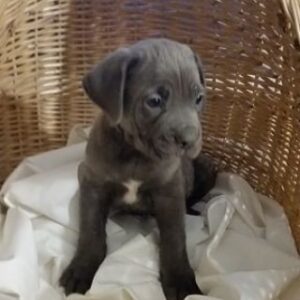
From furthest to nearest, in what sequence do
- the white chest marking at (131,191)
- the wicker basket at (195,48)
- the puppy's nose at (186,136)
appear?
the wicker basket at (195,48)
the white chest marking at (131,191)
the puppy's nose at (186,136)

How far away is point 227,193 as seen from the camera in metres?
1.91

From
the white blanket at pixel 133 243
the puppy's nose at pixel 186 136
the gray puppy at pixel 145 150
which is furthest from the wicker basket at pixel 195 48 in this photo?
the puppy's nose at pixel 186 136

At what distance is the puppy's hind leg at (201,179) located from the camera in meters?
1.91

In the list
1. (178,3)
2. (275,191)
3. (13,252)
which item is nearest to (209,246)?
(275,191)

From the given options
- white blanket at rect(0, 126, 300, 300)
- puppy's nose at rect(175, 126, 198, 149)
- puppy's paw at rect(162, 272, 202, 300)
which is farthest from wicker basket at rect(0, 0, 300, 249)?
puppy's nose at rect(175, 126, 198, 149)

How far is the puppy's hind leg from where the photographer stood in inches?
75.3

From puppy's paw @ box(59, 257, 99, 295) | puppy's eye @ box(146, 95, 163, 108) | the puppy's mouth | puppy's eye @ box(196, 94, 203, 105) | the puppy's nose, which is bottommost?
puppy's paw @ box(59, 257, 99, 295)

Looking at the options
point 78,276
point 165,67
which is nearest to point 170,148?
point 165,67

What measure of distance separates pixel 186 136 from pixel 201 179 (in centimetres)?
55

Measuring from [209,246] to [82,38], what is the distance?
0.68 meters

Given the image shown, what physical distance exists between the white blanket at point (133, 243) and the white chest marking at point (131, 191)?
0.45 ft

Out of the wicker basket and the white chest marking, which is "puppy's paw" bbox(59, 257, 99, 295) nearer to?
the white chest marking

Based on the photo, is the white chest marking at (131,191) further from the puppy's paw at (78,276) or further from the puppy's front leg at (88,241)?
the puppy's paw at (78,276)

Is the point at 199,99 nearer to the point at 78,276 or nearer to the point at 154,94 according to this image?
the point at 154,94
